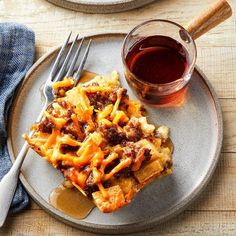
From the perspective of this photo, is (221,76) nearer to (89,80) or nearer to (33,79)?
(89,80)

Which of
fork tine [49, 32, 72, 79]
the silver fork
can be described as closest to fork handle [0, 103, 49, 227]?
the silver fork

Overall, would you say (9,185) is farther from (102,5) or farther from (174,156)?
(102,5)

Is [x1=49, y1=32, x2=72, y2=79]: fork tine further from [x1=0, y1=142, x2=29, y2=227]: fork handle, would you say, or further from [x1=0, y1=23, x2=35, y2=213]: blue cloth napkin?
[x1=0, y1=142, x2=29, y2=227]: fork handle

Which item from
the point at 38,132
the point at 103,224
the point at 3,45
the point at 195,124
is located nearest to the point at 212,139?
the point at 195,124

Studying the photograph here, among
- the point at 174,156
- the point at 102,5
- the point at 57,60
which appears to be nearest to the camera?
the point at 174,156

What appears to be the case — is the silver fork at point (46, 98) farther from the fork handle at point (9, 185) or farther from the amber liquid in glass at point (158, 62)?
the amber liquid in glass at point (158, 62)

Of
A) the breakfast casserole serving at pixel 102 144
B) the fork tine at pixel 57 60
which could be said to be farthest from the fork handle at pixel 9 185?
the fork tine at pixel 57 60

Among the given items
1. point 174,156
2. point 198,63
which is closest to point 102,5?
point 198,63
